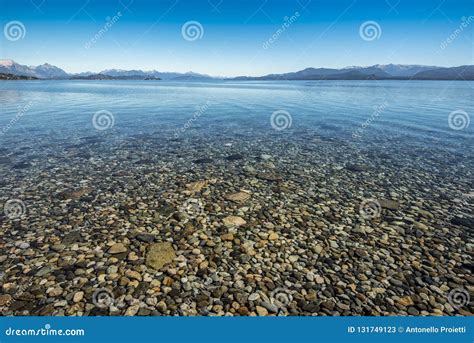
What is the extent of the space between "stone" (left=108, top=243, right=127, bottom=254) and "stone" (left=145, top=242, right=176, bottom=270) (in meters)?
0.77

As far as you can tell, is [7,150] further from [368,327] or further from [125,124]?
[368,327]

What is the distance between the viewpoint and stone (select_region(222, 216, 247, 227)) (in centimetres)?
990

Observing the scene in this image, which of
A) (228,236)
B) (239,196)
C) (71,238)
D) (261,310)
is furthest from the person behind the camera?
(239,196)

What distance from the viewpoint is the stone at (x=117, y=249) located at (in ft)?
27.0

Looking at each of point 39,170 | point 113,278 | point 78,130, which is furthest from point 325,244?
A: point 78,130

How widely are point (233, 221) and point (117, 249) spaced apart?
3895 millimetres

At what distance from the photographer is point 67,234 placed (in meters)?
9.12

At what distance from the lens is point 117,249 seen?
27.4 ft

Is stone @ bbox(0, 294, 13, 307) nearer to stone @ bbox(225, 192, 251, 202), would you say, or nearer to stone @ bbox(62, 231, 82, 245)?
stone @ bbox(62, 231, 82, 245)

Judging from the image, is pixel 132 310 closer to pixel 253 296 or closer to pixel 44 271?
pixel 253 296

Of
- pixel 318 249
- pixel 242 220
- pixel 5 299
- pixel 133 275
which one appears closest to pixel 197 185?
pixel 242 220

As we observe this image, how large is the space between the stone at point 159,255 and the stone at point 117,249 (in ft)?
2.53

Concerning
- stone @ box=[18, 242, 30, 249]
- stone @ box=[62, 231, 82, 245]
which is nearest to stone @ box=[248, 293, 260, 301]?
stone @ box=[62, 231, 82, 245]

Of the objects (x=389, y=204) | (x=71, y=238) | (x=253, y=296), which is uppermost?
(x=71, y=238)
